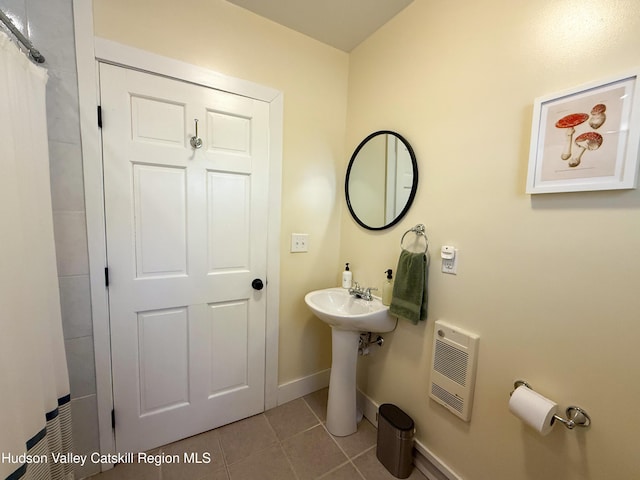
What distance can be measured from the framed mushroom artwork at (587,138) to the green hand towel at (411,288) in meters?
0.56

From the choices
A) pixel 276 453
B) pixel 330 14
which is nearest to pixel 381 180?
pixel 330 14

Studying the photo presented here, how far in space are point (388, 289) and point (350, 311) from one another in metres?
0.32

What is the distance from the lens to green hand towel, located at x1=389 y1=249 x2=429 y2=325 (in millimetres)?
1312

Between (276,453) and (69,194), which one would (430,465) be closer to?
(276,453)

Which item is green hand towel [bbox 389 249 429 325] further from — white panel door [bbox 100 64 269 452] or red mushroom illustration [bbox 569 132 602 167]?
white panel door [bbox 100 64 269 452]

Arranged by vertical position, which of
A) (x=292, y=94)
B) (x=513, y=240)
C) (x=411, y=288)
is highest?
(x=292, y=94)

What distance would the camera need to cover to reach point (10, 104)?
2.58 ft

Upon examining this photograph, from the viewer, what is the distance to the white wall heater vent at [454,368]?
1.15m

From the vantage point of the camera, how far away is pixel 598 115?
0.81 m

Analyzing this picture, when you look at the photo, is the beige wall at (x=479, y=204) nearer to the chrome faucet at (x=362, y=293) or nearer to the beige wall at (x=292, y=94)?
the beige wall at (x=292, y=94)

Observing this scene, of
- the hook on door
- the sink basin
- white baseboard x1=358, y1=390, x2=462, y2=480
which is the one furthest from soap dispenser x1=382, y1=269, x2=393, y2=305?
the hook on door

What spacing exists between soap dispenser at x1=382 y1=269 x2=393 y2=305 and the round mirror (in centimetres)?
30

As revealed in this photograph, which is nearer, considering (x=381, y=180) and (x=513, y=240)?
(x=513, y=240)

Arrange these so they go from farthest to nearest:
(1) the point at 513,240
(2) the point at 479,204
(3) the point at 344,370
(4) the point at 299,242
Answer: (4) the point at 299,242
(3) the point at 344,370
(2) the point at 479,204
(1) the point at 513,240
